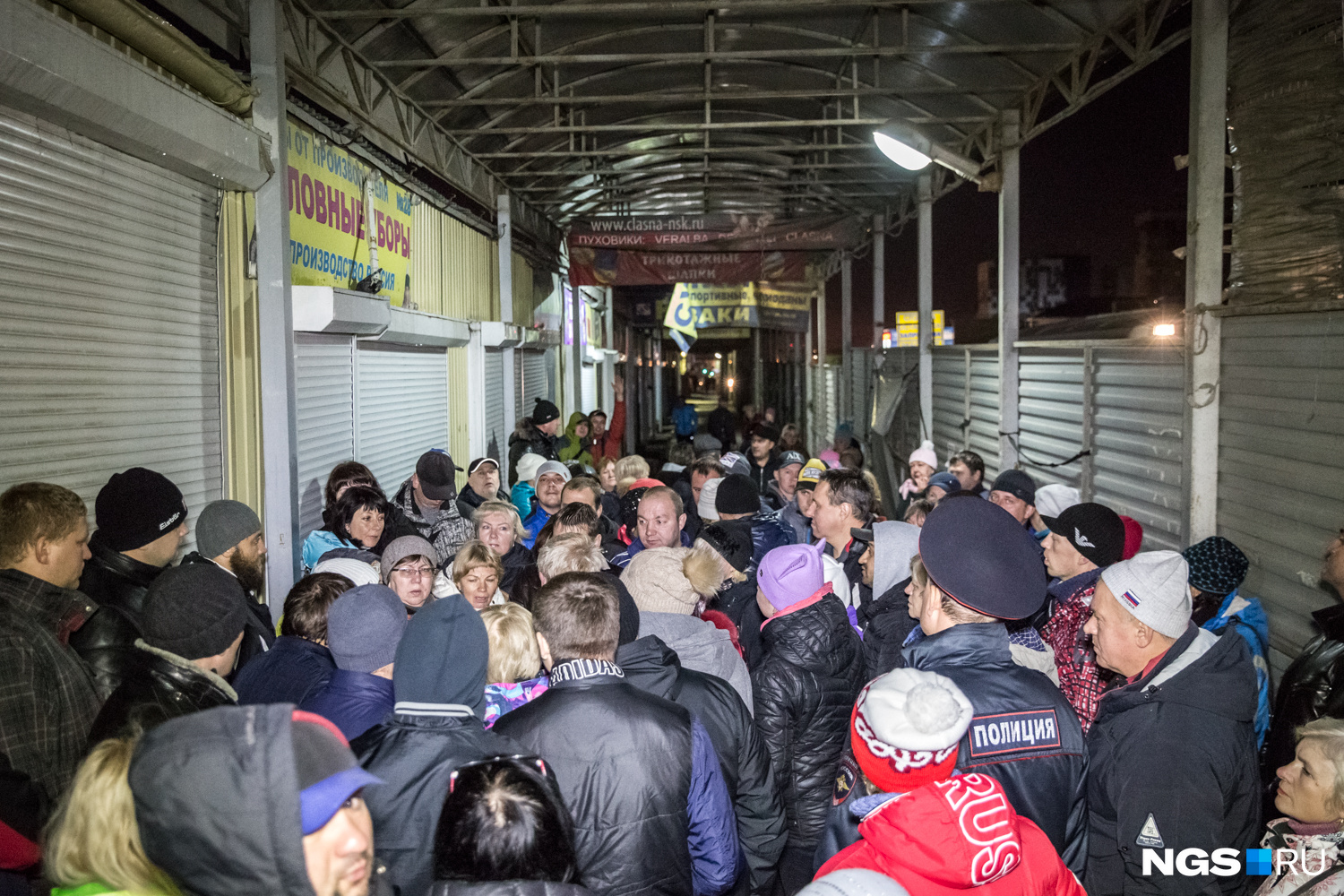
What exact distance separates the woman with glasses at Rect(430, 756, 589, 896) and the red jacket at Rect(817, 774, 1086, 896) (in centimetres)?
65

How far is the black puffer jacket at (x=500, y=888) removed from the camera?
1.77m

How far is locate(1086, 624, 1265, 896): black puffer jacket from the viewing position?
279 centimetres

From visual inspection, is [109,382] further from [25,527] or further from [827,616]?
[827,616]

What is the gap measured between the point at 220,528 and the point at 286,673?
1239 millimetres

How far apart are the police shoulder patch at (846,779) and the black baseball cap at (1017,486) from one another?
397cm

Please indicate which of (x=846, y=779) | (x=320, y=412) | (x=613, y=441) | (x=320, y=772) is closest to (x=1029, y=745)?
(x=846, y=779)

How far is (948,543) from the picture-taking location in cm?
280

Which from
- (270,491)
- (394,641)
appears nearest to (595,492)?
(270,491)

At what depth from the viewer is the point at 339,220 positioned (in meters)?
7.66

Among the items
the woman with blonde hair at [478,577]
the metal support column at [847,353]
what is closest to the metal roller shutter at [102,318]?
the woman with blonde hair at [478,577]

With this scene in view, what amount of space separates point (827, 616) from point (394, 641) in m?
1.60

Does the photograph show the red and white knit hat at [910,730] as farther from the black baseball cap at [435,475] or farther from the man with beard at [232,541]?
the black baseball cap at [435,475]

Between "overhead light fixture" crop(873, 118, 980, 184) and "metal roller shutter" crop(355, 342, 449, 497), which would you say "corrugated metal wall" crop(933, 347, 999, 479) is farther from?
"metal roller shutter" crop(355, 342, 449, 497)

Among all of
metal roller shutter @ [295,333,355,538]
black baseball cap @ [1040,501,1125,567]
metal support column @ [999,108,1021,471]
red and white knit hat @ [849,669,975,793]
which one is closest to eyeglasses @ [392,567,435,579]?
metal roller shutter @ [295,333,355,538]
